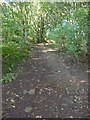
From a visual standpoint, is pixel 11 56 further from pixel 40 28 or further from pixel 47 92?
pixel 40 28

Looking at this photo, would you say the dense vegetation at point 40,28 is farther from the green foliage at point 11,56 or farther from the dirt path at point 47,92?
the dirt path at point 47,92

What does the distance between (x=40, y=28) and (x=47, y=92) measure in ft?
14.2

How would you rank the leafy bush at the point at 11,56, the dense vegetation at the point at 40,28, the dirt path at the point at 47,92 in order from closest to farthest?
the dirt path at the point at 47,92 → the leafy bush at the point at 11,56 → the dense vegetation at the point at 40,28

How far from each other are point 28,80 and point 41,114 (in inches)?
38.6

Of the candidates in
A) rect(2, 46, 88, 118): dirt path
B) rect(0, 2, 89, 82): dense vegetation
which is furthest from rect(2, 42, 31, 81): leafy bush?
rect(2, 46, 88, 118): dirt path

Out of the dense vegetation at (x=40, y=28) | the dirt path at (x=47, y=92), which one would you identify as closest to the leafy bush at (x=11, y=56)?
the dense vegetation at (x=40, y=28)

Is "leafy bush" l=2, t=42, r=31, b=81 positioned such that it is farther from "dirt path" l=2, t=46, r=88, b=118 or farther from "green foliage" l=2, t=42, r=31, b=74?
"dirt path" l=2, t=46, r=88, b=118

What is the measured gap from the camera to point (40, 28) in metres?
7.92

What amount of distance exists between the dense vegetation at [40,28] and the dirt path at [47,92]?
0.30 metres

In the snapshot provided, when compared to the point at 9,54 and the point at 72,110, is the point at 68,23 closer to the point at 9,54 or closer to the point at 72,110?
the point at 9,54

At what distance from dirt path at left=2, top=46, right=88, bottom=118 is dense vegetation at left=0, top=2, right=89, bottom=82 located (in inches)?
12.0

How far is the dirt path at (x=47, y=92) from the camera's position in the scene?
3.39 metres

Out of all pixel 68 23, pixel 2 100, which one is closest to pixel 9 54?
pixel 68 23

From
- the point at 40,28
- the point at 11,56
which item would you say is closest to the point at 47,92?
the point at 11,56
